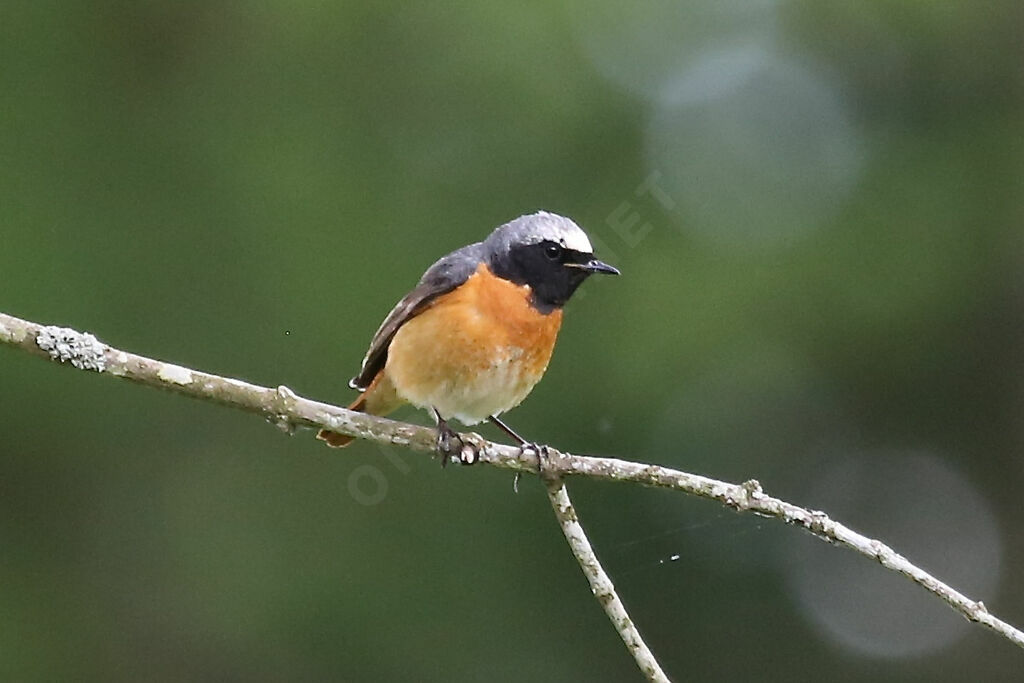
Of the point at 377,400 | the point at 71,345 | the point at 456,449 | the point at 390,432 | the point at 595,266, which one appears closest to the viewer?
the point at 71,345

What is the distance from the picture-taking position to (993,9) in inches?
316

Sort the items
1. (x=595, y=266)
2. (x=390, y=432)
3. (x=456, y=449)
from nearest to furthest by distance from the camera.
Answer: (x=390, y=432) < (x=456, y=449) < (x=595, y=266)

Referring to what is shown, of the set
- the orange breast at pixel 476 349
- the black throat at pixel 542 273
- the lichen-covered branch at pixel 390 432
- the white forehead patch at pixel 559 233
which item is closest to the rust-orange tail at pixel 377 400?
the orange breast at pixel 476 349

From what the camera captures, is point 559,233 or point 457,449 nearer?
point 457,449

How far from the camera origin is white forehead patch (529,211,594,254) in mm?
4598

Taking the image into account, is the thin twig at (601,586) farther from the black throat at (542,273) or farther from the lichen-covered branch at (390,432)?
the black throat at (542,273)

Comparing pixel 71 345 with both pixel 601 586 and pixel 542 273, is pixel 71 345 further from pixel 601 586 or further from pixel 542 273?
pixel 542 273

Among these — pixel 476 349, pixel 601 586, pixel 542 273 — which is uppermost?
pixel 542 273

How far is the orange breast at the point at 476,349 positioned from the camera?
14.6 feet

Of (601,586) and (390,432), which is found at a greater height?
(390,432)

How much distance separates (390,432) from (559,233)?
1163 mm

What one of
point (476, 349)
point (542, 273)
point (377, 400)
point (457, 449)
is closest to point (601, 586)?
point (457, 449)

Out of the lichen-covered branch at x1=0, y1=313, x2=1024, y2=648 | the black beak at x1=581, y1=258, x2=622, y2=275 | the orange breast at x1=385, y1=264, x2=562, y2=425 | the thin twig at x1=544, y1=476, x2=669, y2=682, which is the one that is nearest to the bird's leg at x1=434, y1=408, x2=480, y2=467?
the lichen-covered branch at x1=0, y1=313, x2=1024, y2=648

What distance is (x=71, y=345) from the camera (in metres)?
3.46
